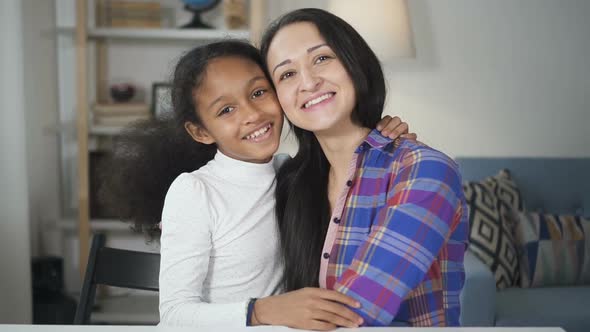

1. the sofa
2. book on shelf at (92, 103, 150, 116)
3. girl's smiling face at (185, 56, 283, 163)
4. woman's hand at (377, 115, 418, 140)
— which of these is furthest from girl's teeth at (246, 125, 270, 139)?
book on shelf at (92, 103, 150, 116)

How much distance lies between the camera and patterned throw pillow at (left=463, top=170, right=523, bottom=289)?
236 cm

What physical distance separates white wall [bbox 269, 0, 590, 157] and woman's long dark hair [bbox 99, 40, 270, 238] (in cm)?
194

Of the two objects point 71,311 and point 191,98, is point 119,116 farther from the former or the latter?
point 191,98

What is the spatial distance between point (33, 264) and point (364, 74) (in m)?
2.22

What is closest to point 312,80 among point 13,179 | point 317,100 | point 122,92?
point 317,100

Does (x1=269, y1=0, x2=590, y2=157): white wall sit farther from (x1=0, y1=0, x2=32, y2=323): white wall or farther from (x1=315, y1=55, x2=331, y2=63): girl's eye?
(x1=315, y1=55, x2=331, y2=63): girl's eye

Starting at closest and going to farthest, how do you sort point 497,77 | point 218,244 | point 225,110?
point 218,244, point 225,110, point 497,77

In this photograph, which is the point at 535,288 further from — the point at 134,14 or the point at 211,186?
the point at 134,14

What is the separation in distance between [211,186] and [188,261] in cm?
18

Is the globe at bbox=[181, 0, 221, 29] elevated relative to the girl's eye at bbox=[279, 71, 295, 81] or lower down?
elevated

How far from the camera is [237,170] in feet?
4.08

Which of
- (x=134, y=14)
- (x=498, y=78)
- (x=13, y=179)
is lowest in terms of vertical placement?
(x=13, y=179)

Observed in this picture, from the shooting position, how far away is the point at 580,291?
2396 mm

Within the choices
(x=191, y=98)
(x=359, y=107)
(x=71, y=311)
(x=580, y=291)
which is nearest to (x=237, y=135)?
(x=191, y=98)
